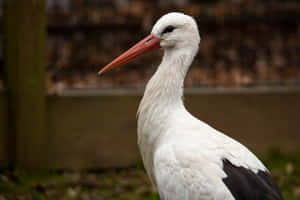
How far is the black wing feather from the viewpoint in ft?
11.6

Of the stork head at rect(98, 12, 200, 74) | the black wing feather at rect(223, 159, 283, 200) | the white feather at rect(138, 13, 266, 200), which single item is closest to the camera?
the black wing feather at rect(223, 159, 283, 200)

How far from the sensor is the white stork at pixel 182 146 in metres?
3.59

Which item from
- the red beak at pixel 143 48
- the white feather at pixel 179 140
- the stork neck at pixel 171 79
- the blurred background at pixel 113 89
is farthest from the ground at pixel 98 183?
the red beak at pixel 143 48

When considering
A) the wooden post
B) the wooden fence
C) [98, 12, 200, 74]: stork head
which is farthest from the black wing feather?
the wooden post

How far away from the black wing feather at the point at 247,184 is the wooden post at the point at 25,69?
2.39 metres

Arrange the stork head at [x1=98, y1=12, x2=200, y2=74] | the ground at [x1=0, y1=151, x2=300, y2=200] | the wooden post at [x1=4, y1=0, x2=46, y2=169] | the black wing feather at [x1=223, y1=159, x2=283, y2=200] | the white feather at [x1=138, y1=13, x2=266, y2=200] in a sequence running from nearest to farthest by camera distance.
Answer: the black wing feather at [x1=223, y1=159, x2=283, y2=200] < the white feather at [x1=138, y1=13, x2=266, y2=200] < the stork head at [x1=98, y1=12, x2=200, y2=74] < the ground at [x1=0, y1=151, x2=300, y2=200] < the wooden post at [x1=4, y1=0, x2=46, y2=169]

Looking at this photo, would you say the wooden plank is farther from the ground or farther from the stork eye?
the stork eye

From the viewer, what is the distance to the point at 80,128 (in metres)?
5.72

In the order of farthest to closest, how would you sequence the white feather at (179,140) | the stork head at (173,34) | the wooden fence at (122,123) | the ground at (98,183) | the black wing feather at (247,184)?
the wooden fence at (122,123) → the ground at (98,183) → the stork head at (173,34) → the white feather at (179,140) → the black wing feather at (247,184)

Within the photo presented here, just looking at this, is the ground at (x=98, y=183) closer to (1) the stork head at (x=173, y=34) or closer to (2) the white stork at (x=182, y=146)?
(2) the white stork at (x=182, y=146)

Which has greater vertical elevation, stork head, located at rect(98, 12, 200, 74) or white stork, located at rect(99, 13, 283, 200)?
stork head, located at rect(98, 12, 200, 74)

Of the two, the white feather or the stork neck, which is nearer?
the white feather

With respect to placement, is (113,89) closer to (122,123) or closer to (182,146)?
(122,123)

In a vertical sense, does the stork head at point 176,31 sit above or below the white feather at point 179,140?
above
